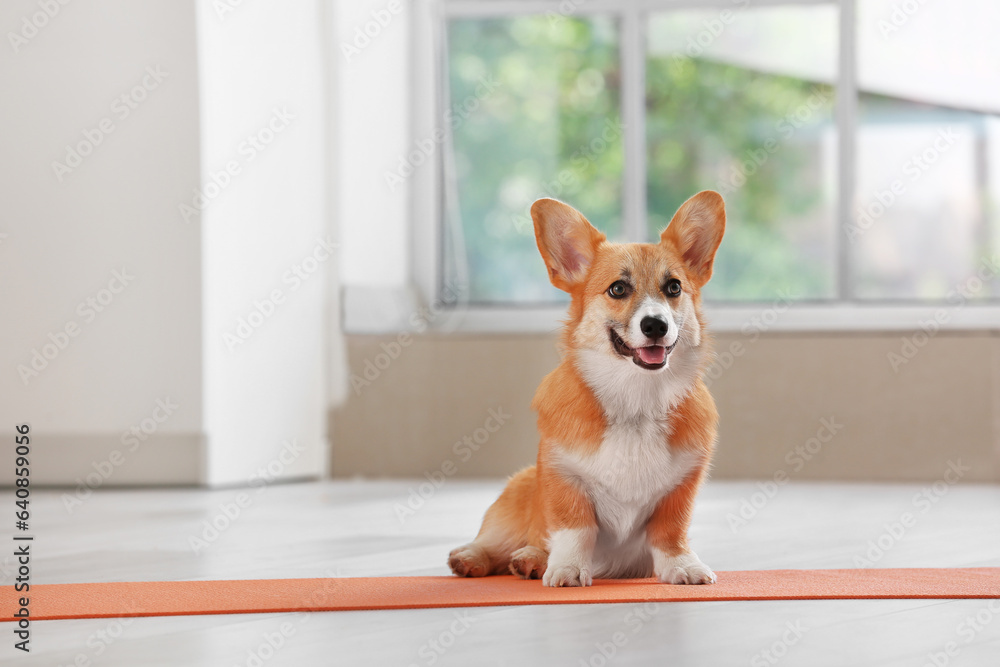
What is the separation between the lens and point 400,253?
5410mm

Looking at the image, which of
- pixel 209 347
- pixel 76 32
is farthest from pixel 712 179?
pixel 76 32

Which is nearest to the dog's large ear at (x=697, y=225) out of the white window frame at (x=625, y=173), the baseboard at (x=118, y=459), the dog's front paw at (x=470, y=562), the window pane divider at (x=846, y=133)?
the dog's front paw at (x=470, y=562)

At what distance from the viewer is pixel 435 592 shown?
204 cm

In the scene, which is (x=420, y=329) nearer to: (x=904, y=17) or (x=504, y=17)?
(x=504, y=17)

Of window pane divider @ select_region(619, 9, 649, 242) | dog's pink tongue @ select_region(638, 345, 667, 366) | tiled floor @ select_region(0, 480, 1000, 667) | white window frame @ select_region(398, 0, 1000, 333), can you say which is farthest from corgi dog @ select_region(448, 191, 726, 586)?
window pane divider @ select_region(619, 9, 649, 242)

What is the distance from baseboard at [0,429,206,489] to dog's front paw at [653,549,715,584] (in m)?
2.65

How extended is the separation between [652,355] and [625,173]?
143 inches

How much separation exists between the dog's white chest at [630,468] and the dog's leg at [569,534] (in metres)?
0.03

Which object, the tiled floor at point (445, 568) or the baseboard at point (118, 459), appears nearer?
the tiled floor at point (445, 568)

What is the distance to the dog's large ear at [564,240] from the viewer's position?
2.18 meters

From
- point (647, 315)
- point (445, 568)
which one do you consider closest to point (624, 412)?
point (647, 315)

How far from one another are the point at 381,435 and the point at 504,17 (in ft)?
7.63

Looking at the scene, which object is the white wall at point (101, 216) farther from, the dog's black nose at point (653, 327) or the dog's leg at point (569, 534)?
the dog's black nose at point (653, 327)

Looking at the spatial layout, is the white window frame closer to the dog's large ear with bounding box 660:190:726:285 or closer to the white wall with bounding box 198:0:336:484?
the white wall with bounding box 198:0:336:484
